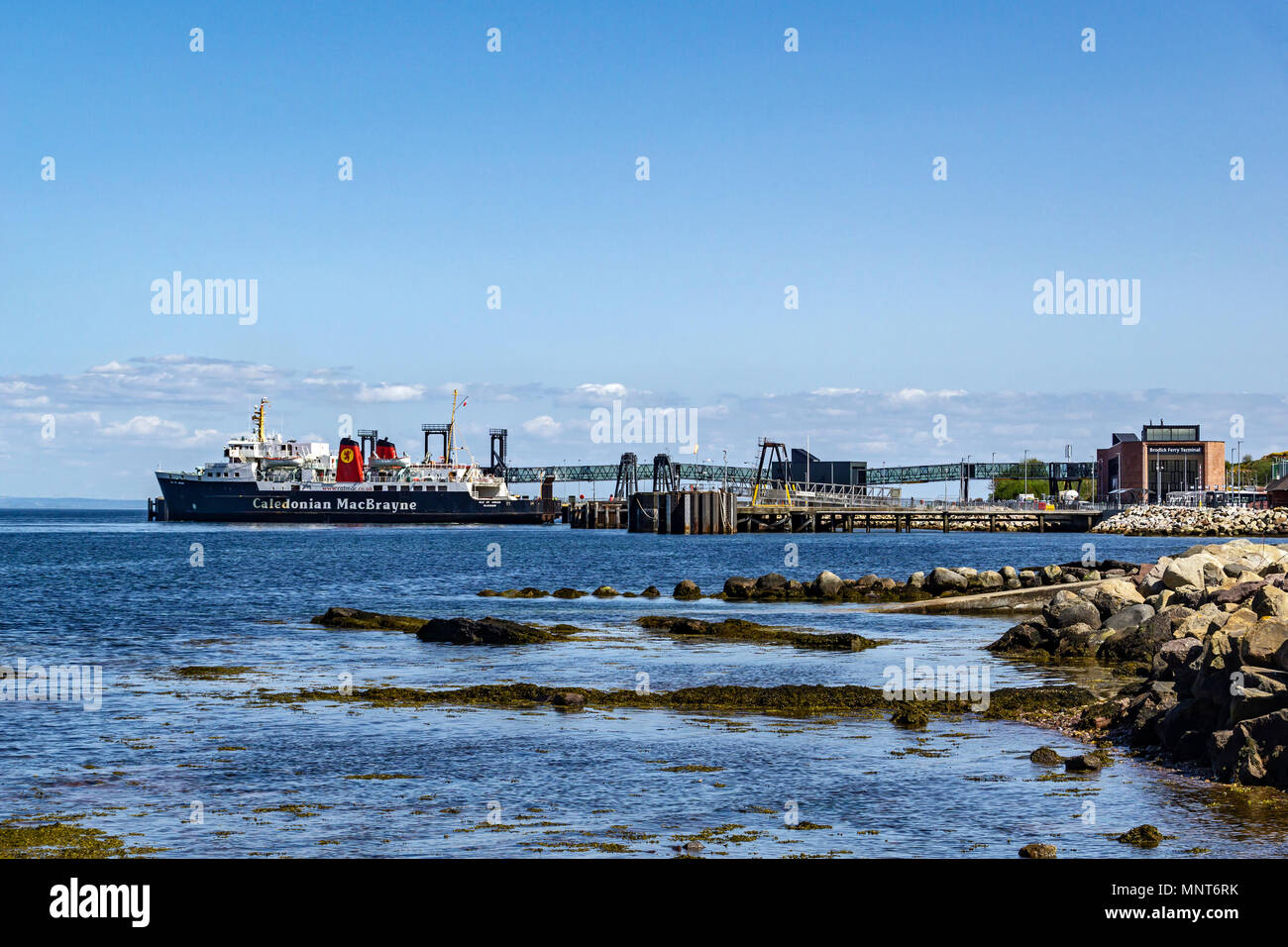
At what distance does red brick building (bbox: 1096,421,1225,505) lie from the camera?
141625 mm

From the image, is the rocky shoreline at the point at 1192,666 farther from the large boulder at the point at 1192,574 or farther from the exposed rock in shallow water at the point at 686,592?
the exposed rock in shallow water at the point at 686,592

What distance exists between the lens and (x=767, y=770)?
1438 centimetres

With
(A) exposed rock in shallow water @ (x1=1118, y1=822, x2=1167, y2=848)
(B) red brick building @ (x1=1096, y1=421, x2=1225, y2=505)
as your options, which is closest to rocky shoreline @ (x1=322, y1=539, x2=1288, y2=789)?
(A) exposed rock in shallow water @ (x1=1118, y1=822, x2=1167, y2=848)

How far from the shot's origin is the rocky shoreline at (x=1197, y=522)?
347 ft

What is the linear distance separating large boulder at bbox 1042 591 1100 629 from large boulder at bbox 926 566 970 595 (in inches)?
552

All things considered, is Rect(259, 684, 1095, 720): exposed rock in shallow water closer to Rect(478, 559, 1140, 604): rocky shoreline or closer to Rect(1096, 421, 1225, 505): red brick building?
Rect(478, 559, 1140, 604): rocky shoreline

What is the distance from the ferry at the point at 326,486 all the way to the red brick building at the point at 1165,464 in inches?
2752

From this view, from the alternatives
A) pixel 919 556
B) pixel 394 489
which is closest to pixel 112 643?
pixel 919 556

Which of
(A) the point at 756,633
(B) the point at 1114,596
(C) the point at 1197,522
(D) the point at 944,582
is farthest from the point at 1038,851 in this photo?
(C) the point at 1197,522

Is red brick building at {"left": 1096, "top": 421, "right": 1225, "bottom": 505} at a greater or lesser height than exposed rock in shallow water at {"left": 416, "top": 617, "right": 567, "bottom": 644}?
greater
